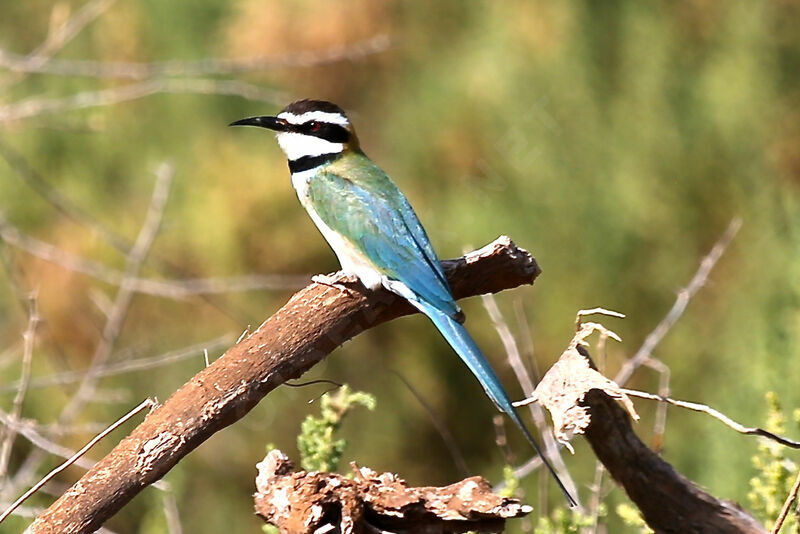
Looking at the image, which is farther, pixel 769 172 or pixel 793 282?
pixel 769 172

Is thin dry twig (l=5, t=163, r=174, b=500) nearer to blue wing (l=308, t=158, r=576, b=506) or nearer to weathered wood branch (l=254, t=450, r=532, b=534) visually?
blue wing (l=308, t=158, r=576, b=506)

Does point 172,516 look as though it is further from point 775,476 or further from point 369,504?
point 775,476

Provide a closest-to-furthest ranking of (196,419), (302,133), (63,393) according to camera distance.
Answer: (196,419) → (302,133) → (63,393)

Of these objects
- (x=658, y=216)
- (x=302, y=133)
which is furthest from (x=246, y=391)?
(x=658, y=216)

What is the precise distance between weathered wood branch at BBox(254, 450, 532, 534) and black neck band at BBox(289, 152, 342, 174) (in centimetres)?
141

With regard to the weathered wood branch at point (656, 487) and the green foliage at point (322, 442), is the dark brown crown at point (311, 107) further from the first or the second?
the weathered wood branch at point (656, 487)

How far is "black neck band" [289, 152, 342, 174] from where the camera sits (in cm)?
304

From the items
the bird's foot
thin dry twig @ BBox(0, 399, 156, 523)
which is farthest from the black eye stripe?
thin dry twig @ BBox(0, 399, 156, 523)

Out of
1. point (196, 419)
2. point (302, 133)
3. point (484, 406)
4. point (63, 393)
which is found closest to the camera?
point (196, 419)

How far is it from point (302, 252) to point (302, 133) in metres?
1.34

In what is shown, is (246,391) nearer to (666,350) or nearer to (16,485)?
(16,485)

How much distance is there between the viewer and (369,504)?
1705 mm

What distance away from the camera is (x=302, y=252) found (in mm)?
4371

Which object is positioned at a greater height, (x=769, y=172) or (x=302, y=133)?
(x=769, y=172)
